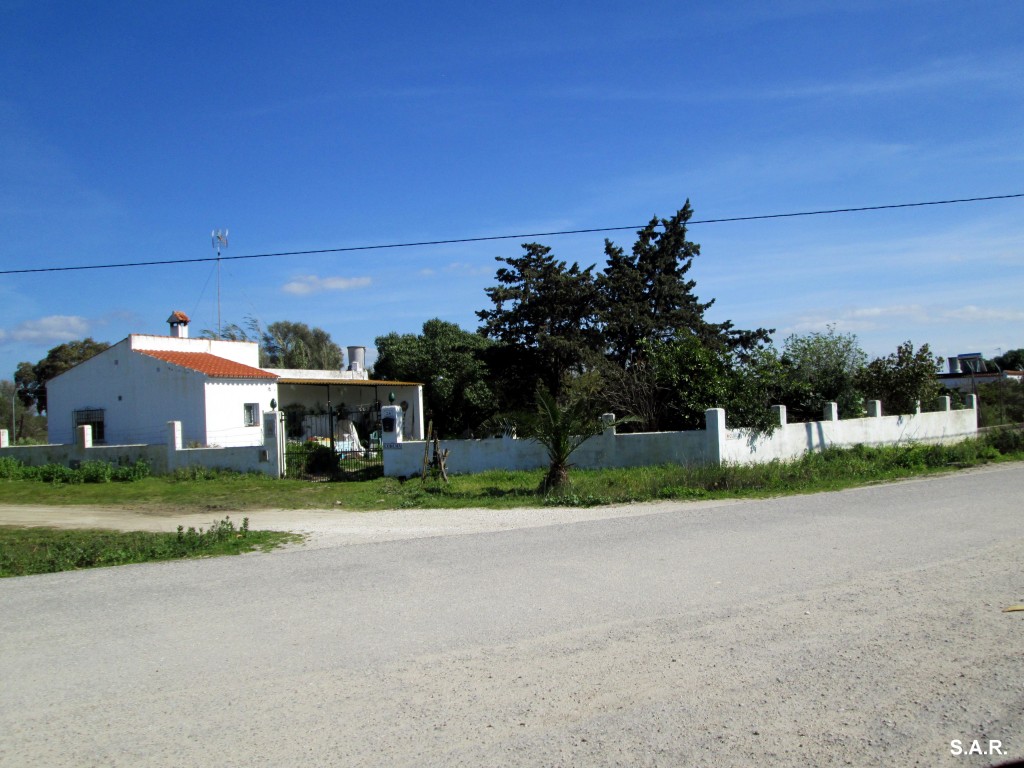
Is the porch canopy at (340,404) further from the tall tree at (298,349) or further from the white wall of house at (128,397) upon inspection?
the tall tree at (298,349)

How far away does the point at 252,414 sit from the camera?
3188cm

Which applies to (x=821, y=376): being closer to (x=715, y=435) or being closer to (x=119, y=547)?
(x=715, y=435)

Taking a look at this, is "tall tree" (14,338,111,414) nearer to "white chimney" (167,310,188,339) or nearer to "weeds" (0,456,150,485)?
"white chimney" (167,310,188,339)

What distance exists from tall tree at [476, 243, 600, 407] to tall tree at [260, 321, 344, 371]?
25.2m

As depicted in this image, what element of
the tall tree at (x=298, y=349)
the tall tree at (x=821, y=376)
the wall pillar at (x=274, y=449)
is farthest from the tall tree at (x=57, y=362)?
the tall tree at (x=821, y=376)

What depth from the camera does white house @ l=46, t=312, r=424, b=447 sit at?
98.5ft

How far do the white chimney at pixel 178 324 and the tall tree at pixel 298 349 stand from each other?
22726mm

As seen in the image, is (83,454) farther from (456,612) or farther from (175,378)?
(456,612)

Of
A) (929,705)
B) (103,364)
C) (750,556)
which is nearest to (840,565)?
(750,556)

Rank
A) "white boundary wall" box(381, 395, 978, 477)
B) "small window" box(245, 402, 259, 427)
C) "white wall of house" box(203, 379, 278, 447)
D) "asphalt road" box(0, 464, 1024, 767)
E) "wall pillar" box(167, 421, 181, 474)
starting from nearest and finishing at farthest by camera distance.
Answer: "asphalt road" box(0, 464, 1024, 767) < "white boundary wall" box(381, 395, 978, 477) < "wall pillar" box(167, 421, 181, 474) < "white wall of house" box(203, 379, 278, 447) < "small window" box(245, 402, 259, 427)

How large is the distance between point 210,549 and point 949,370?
64.9 metres

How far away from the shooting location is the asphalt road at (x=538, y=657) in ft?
15.0

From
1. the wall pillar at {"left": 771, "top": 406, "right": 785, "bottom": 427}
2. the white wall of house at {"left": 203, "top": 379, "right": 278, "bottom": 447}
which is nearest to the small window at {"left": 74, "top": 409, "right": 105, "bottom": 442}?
the white wall of house at {"left": 203, "top": 379, "right": 278, "bottom": 447}

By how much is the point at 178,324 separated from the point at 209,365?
5.64 m
